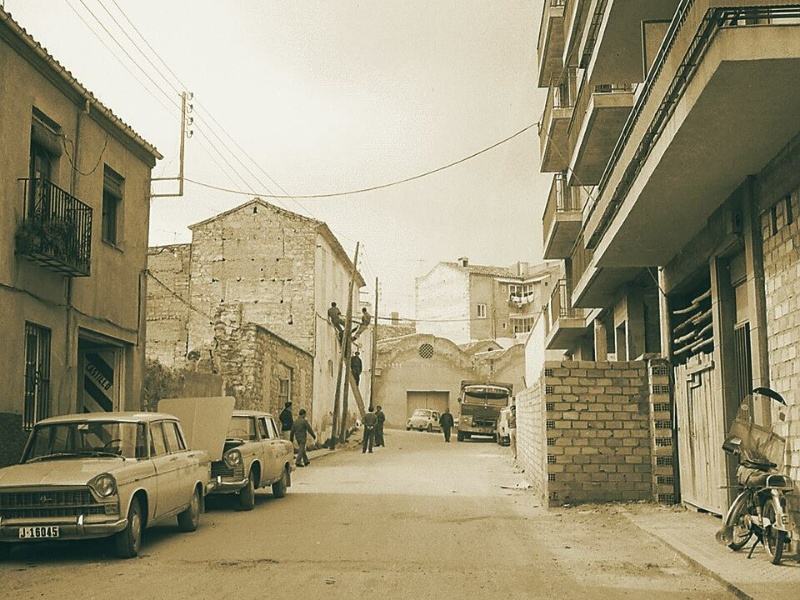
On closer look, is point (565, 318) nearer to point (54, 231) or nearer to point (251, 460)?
point (251, 460)

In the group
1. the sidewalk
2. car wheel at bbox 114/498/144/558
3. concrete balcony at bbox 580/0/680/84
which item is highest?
concrete balcony at bbox 580/0/680/84

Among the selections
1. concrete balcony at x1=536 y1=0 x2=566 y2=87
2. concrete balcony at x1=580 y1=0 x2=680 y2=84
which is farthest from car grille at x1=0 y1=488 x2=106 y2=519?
concrete balcony at x1=536 y1=0 x2=566 y2=87

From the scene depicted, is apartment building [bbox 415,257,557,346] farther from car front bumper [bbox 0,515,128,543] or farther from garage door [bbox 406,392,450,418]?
car front bumper [bbox 0,515,128,543]

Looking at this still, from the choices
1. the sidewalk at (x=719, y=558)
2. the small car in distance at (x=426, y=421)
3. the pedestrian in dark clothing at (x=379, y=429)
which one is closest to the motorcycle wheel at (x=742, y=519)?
the sidewalk at (x=719, y=558)

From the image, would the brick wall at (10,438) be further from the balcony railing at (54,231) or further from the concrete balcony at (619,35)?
the concrete balcony at (619,35)

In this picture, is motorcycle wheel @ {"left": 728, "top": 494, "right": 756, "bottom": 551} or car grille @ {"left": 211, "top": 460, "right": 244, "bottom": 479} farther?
car grille @ {"left": 211, "top": 460, "right": 244, "bottom": 479}

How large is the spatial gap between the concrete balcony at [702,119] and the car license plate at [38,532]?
747 centimetres

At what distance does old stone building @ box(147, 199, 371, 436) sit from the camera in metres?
37.9

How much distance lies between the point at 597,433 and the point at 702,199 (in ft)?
14.8

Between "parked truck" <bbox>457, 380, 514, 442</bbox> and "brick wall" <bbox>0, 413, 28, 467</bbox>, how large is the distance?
31.6 m

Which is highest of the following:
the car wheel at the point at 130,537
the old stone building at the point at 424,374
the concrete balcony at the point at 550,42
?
the concrete balcony at the point at 550,42

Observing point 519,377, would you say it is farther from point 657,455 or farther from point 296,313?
point 657,455

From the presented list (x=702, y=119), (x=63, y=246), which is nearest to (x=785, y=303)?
(x=702, y=119)

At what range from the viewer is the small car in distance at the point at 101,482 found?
9039 millimetres
